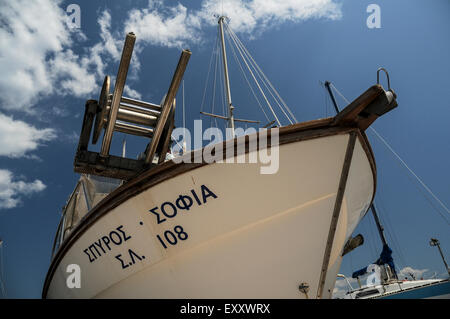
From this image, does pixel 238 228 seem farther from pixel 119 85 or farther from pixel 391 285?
pixel 391 285

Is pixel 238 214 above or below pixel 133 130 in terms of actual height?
below

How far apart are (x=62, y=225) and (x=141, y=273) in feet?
17.5

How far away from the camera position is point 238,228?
300cm

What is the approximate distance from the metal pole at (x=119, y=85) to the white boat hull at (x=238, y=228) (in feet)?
2.83

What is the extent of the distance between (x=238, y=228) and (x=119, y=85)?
216cm

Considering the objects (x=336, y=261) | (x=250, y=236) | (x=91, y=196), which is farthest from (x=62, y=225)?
(x=336, y=261)

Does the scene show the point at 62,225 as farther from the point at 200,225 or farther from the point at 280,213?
the point at 280,213

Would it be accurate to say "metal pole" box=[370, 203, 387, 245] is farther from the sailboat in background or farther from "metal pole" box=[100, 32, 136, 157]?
"metal pole" box=[100, 32, 136, 157]

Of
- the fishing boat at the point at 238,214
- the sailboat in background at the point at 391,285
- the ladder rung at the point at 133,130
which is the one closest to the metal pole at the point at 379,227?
the sailboat in background at the point at 391,285

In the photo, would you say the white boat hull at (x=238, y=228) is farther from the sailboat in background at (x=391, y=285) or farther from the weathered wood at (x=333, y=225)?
the sailboat in background at (x=391, y=285)

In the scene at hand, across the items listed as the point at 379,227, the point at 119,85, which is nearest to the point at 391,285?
the point at 379,227

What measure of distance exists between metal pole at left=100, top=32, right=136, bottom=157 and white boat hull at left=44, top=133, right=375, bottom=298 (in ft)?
2.83

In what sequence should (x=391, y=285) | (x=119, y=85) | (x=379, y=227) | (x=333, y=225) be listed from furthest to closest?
(x=379, y=227)
(x=391, y=285)
(x=333, y=225)
(x=119, y=85)
